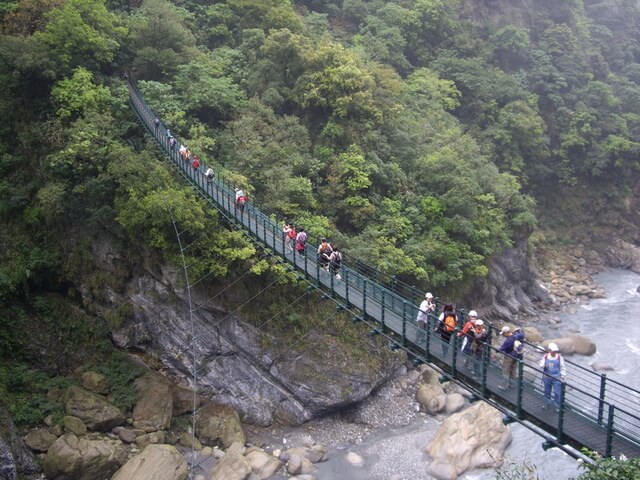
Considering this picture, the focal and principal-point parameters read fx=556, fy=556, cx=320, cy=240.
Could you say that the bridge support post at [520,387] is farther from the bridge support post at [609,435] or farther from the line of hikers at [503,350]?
the bridge support post at [609,435]

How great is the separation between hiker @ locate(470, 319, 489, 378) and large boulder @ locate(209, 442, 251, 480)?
8.19m

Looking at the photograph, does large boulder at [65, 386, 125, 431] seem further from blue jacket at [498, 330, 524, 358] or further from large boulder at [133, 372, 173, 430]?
blue jacket at [498, 330, 524, 358]

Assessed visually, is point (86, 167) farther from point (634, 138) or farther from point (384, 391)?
point (634, 138)

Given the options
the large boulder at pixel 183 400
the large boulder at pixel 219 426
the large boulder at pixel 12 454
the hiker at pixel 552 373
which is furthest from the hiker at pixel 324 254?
the large boulder at pixel 12 454

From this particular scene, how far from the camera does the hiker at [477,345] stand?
879 cm

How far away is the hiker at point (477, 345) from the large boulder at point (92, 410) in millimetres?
11065

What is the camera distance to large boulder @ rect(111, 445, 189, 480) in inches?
552

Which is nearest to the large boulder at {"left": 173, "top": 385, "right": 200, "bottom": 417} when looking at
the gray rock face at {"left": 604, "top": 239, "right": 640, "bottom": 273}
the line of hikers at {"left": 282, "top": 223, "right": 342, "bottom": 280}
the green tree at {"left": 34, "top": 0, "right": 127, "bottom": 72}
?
the line of hikers at {"left": 282, "top": 223, "right": 342, "bottom": 280}

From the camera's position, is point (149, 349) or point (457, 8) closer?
point (149, 349)

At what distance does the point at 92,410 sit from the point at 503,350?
1201 cm

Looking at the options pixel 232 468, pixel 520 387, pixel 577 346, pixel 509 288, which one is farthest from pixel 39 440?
pixel 509 288

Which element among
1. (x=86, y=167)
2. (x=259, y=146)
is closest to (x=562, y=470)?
(x=259, y=146)

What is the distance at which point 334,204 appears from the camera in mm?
20016

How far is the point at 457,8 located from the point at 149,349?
29235 millimetres
